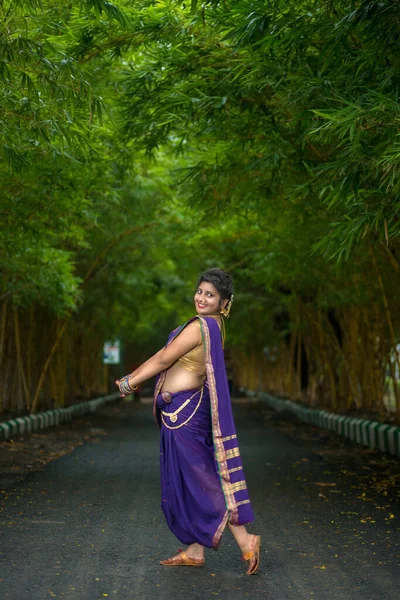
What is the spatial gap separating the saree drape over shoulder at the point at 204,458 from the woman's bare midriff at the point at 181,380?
29 millimetres

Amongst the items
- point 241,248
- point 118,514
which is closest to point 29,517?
point 118,514

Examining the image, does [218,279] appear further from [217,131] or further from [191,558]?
[217,131]

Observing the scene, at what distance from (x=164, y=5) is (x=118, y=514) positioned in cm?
445

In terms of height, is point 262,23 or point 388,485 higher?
point 262,23

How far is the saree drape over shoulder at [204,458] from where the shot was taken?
5223mm

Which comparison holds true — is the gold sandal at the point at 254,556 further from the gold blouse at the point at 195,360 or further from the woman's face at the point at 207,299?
the woman's face at the point at 207,299

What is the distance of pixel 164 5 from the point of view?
27.6 ft

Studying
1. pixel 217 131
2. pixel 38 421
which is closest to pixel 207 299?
pixel 217 131

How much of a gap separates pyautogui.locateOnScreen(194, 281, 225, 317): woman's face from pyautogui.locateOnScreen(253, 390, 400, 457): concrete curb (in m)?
7.95

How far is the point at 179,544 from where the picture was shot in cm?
627

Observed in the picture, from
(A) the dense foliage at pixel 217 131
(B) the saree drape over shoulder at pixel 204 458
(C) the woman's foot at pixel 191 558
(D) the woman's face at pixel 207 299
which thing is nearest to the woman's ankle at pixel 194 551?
(C) the woman's foot at pixel 191 558

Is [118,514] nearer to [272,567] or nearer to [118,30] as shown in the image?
[272,567]

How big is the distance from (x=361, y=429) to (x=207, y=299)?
10.3 m

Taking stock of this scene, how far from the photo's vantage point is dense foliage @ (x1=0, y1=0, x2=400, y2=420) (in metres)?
7.01
